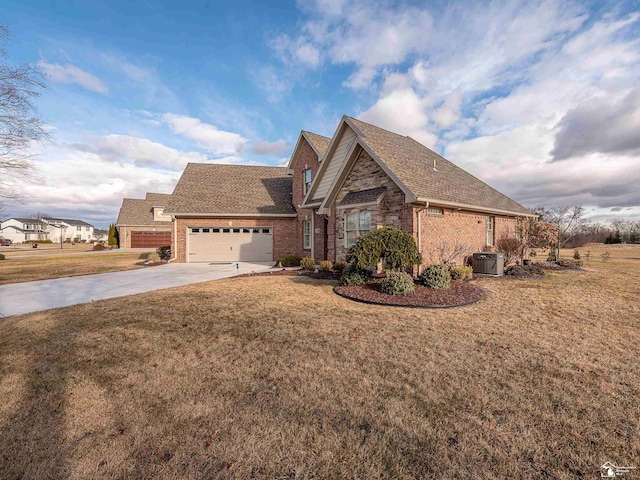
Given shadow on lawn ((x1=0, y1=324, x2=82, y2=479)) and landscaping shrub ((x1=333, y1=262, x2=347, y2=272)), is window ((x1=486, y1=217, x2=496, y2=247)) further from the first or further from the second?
shadow on lawn ((x1=0, y1=324, x2=82, y2=479))

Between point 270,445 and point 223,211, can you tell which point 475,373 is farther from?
point 223,211

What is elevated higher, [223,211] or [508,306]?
[223,211]

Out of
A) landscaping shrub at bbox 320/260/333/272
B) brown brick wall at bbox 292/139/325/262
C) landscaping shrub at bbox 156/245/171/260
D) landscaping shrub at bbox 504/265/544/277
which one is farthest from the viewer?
landscaping shrub at bbox 156/245/171/260

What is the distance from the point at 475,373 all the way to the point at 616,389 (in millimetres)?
1607

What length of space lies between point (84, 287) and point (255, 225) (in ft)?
33.0

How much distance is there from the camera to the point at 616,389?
142 inches

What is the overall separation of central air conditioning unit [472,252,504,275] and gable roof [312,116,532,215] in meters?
2.18

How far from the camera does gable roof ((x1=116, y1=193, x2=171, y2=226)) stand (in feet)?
124

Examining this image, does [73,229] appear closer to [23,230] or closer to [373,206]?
[23,230]

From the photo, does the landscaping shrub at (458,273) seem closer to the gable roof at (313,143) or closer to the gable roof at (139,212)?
the gable roof at (313,143)

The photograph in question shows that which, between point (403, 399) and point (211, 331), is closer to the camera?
point (403, 399)

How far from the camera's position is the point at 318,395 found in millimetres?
3449

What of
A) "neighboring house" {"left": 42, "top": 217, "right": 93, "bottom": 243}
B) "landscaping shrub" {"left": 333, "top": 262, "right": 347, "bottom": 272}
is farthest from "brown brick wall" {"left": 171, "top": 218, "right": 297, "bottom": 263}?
"neighboring house" {"left": 42, "top": 217, "right": 93, "bottom": 243}

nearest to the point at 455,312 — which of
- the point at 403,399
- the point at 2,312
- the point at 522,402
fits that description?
the point at 522,402
